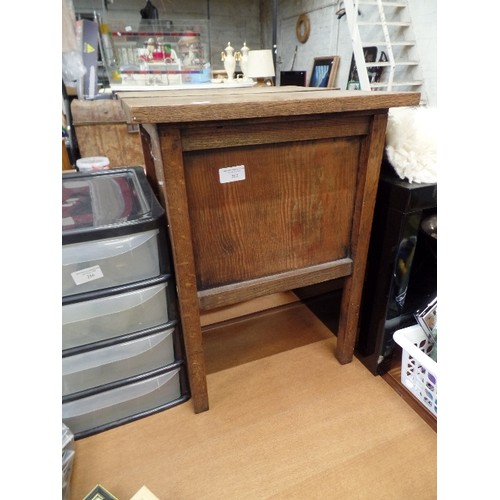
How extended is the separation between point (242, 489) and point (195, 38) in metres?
4.31

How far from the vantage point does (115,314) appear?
2.67ft

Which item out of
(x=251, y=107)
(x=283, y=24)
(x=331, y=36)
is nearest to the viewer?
(x=251, y=107)

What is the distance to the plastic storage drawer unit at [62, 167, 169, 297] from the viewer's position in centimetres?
A: 71

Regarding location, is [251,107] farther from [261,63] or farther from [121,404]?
[261,63]

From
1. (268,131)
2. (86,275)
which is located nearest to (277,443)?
(86,275)

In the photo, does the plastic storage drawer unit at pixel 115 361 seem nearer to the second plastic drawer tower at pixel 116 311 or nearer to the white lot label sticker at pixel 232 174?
the second plastic drawer tower at pixel 116 311

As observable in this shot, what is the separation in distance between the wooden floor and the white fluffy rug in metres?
0.63

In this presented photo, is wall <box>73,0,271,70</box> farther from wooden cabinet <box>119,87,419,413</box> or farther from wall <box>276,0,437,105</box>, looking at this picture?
wooden cabinet <box>119,87,419,413</box>

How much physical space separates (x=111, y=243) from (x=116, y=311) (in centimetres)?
17

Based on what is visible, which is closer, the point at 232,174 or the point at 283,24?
the point at 232,174

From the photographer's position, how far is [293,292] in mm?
1494

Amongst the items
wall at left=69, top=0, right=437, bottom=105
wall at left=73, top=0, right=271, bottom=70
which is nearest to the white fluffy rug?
wall at left=69, top=0, right=437, bottom=105

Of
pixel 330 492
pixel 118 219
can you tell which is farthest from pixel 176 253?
pixel 330 492
